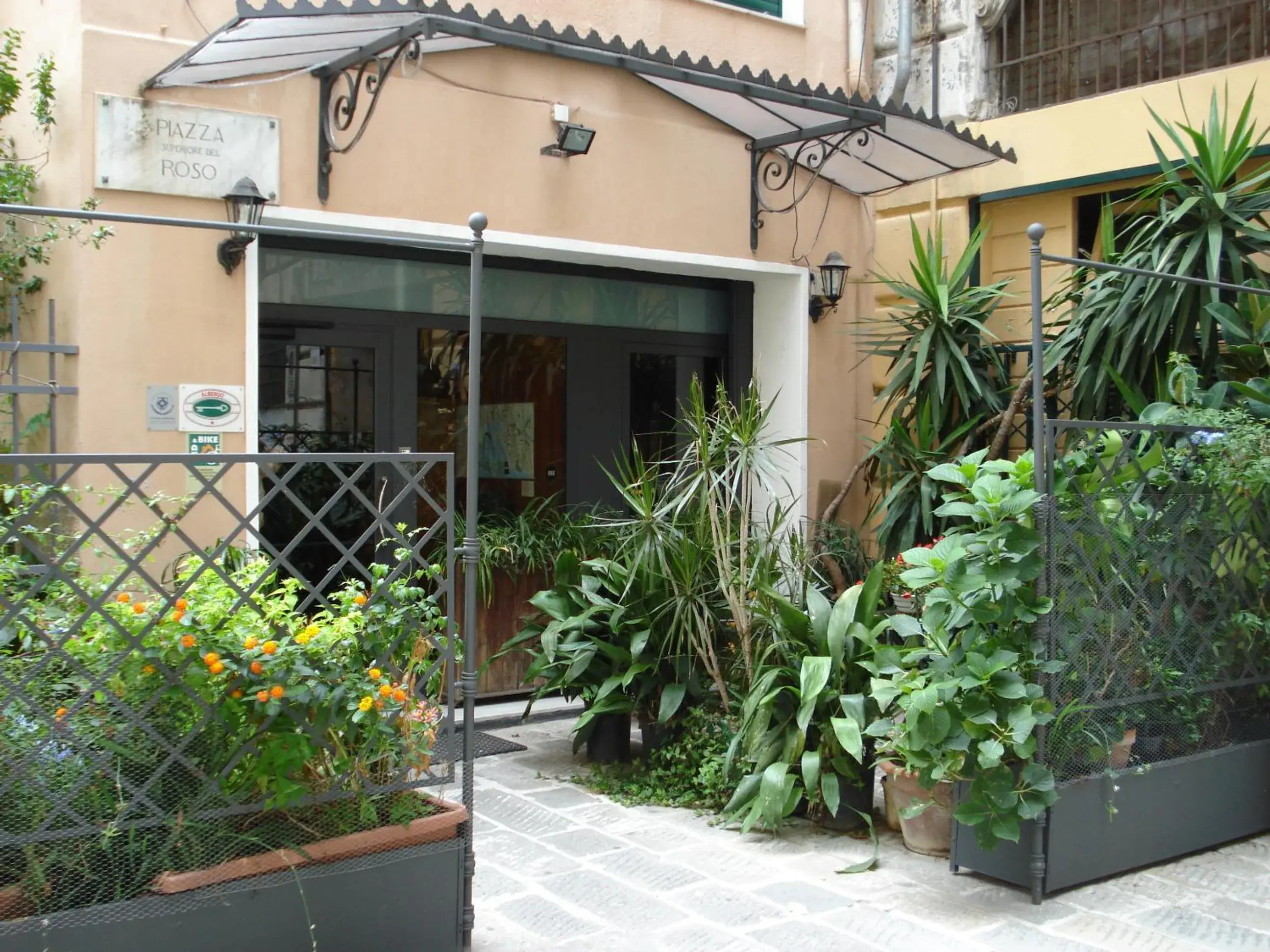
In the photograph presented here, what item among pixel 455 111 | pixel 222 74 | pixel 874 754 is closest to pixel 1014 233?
pixel 455 111

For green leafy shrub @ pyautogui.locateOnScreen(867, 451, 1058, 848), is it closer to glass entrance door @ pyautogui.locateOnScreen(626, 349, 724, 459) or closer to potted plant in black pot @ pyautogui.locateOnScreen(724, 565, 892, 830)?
potted plant in black pot @ pyautogui.locateOnScreen(724, 565, 892, 830)

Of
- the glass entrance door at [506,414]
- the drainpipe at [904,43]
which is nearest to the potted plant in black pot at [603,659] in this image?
the glass entrance door at [506,414]

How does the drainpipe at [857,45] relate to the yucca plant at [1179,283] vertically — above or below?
above

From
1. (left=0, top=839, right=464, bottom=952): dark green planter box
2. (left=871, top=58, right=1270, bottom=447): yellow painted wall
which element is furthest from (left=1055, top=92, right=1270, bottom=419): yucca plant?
(left=0, top=839, right=464, bottom=952): dark green planter box

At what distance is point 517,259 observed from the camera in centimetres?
735

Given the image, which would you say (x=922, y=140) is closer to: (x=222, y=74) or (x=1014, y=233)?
(x=1014, y=233)

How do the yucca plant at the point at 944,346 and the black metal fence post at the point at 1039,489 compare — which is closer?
the black metal fence post at the point at 1039,489

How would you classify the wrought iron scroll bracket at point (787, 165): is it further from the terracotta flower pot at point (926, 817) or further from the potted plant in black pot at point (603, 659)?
the terracotta flower pot at point (926, 817)

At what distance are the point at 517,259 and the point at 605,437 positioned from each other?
4.00 feet

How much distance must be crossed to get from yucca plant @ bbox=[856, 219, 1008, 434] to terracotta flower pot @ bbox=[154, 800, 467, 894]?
15.3ft

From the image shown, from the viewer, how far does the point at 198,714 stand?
3188 millimetres

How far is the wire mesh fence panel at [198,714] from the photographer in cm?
301

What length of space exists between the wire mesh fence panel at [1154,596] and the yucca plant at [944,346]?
2.36 metres

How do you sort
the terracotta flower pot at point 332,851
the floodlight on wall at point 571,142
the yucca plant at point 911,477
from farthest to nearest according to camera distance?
the yucca plant at point 911,477
the floodlight on wall at point 571,142
the terracotta flower pot at point 332,851
